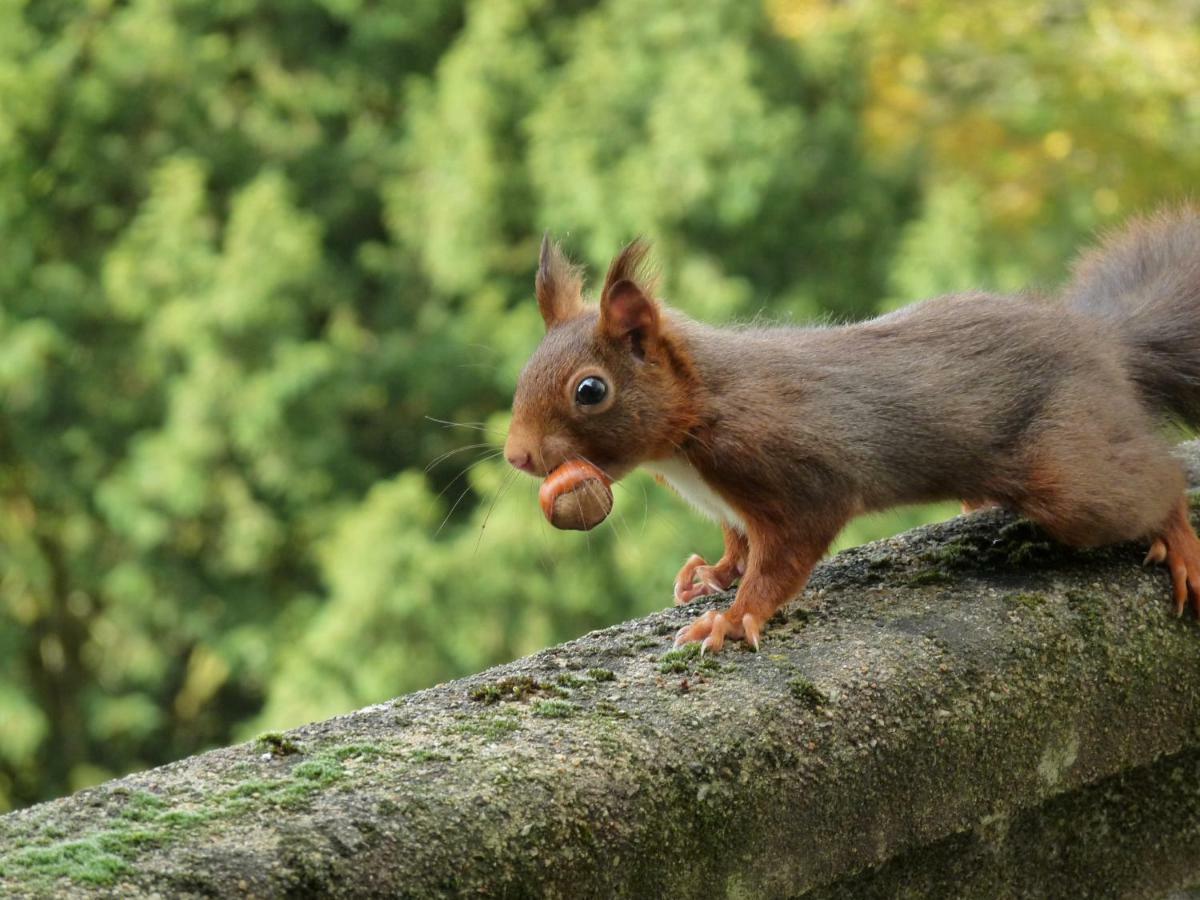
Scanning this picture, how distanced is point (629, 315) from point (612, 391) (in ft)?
0.35

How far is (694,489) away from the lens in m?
2.32

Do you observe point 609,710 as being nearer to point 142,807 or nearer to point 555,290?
point 142,807

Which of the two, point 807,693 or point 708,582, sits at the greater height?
point 708,582

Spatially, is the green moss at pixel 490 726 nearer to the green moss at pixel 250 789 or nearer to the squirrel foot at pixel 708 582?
the green moss at pixel 250 789

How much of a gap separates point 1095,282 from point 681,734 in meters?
1.35

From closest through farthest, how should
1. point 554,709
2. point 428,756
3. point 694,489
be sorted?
point 428,756 < point 554,709 < point 694,489

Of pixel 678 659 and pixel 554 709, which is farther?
pixel 678 659

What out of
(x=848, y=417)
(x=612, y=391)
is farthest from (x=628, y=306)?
(x=848, y=417)

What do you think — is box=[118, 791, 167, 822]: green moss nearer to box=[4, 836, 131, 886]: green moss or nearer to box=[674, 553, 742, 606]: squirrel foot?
box=[4, 836, 131, 886]: green moss

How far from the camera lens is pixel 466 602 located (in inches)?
326

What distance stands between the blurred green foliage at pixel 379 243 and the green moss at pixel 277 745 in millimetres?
6245

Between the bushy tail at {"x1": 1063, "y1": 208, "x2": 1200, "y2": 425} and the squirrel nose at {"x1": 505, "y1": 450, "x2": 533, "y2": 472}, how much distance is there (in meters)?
0.90

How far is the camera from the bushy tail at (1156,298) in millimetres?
2420

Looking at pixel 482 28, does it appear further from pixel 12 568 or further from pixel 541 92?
pixel 12 568
